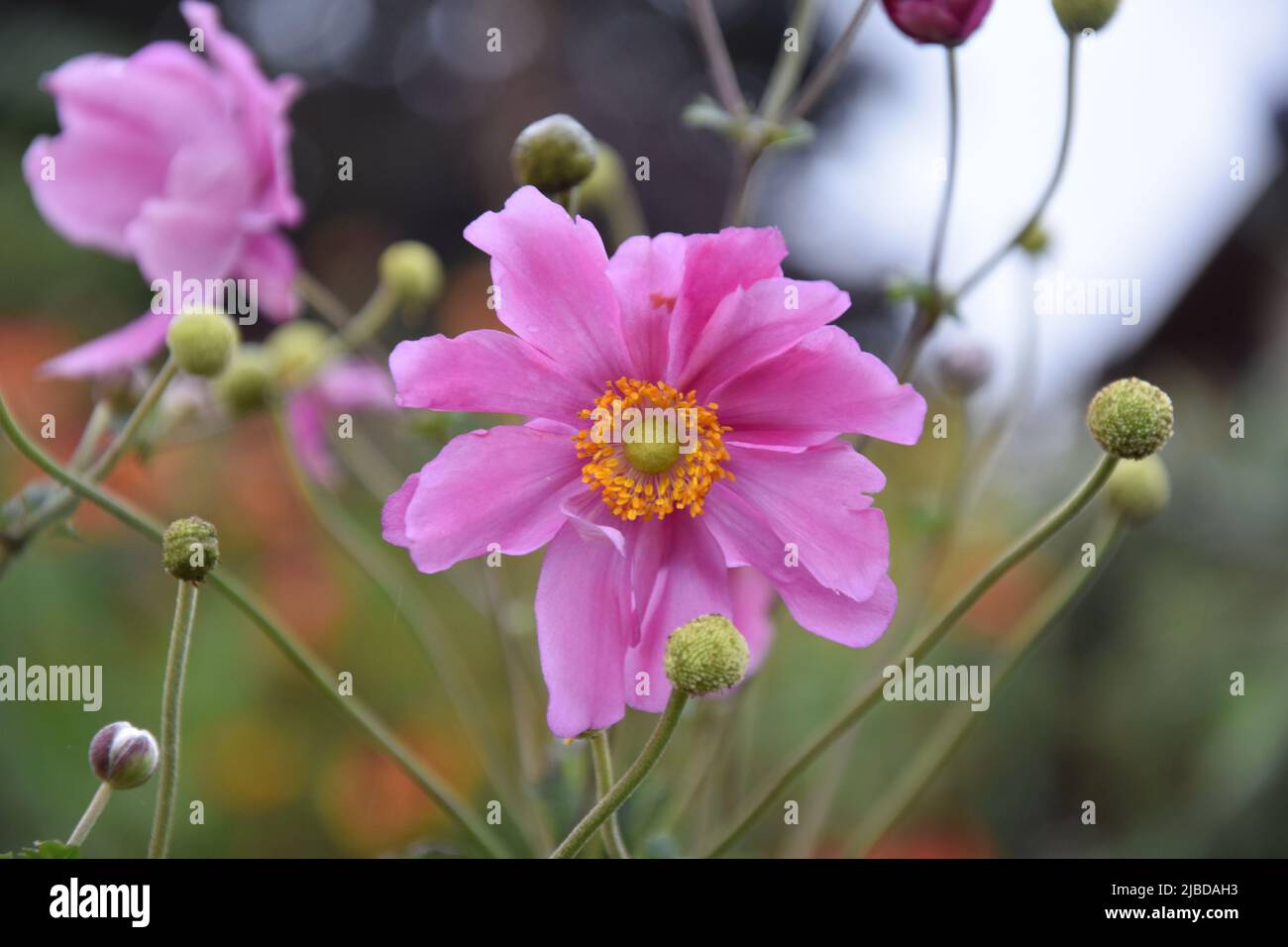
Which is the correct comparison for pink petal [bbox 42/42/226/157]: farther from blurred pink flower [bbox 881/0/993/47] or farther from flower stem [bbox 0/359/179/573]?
blurred pink flower [bbox 881/0/993/47]

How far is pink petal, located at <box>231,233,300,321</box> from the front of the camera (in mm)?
746

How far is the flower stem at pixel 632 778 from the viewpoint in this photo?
0.43 meters

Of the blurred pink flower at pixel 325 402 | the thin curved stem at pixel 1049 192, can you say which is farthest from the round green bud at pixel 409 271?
the thin curved stem at pixel 1049 192

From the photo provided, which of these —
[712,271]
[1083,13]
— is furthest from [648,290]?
[1083,13]

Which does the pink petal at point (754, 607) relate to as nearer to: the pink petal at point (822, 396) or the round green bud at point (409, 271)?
the pink petal at point (822, 396)

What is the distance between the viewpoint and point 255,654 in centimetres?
171

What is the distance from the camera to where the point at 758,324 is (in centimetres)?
53

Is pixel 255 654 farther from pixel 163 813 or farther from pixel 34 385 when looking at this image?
pixel 163 813

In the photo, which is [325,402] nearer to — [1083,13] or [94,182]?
[94,182]

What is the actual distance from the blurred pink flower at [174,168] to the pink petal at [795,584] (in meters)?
0.33

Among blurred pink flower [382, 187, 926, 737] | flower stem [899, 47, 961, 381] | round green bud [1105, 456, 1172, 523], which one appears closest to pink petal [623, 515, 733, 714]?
blurred pink flower [382, 187, 926, 737]

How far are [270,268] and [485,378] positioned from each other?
28 centimetres
